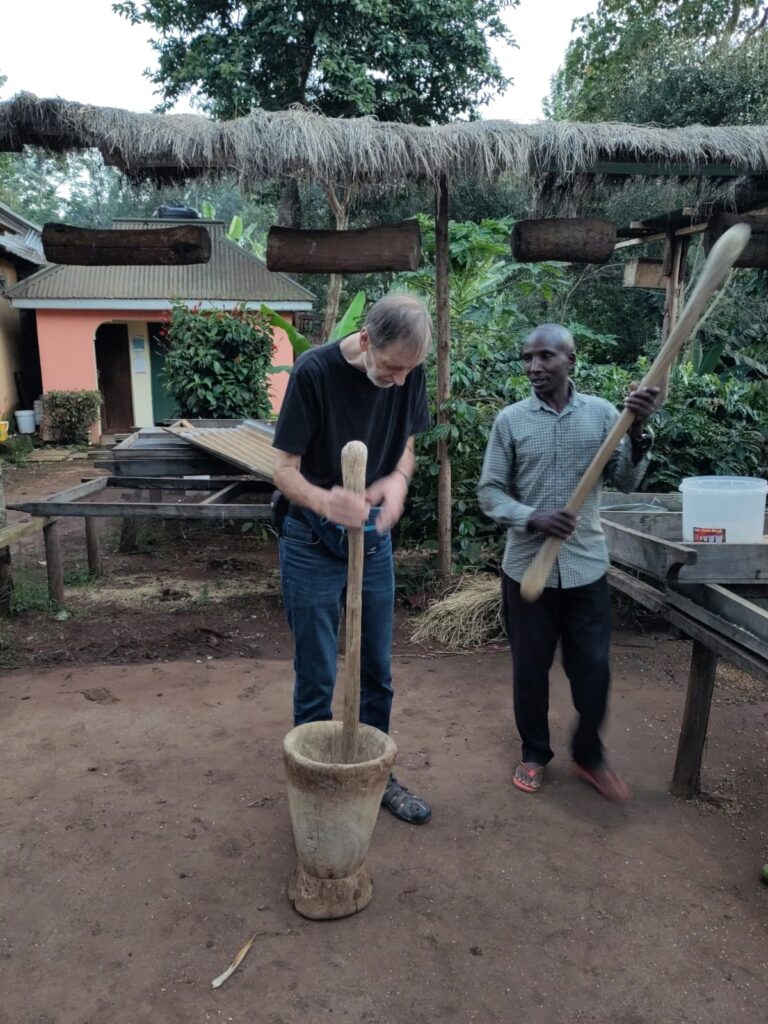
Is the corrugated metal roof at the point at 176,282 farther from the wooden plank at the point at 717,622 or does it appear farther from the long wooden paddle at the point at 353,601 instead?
the long wooden paddle at the point at 353,601

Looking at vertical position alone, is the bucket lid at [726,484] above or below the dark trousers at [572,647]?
above

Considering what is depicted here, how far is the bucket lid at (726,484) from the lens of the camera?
2.71m

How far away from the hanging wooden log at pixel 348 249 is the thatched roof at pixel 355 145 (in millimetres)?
311

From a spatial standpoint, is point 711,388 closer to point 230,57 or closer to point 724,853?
point 724,853

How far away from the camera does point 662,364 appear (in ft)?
7.22

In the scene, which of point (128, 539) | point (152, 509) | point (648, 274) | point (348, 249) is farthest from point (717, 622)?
point (648, 274)

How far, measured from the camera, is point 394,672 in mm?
4098

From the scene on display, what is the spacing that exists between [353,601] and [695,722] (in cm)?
151

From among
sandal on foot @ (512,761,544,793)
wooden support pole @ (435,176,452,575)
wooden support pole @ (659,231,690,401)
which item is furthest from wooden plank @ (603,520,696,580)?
wooden support pole @ (659,231,690,401)

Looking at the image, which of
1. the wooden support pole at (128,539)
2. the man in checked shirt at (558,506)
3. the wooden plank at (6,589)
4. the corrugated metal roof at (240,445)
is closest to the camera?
the man in checked shirt at (558,506)

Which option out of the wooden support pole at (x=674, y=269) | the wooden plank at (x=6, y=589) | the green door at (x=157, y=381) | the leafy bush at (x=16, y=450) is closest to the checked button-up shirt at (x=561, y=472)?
the wooden plank at (x=6, y=589)

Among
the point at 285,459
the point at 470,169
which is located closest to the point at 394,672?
the point at 285,459

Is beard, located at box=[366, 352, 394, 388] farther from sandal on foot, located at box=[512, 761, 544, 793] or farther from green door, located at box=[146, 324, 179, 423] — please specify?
green door, located at box=[146, 324, 179, 423]

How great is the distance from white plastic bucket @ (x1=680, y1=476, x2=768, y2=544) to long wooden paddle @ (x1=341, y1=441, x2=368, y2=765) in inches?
52.0
